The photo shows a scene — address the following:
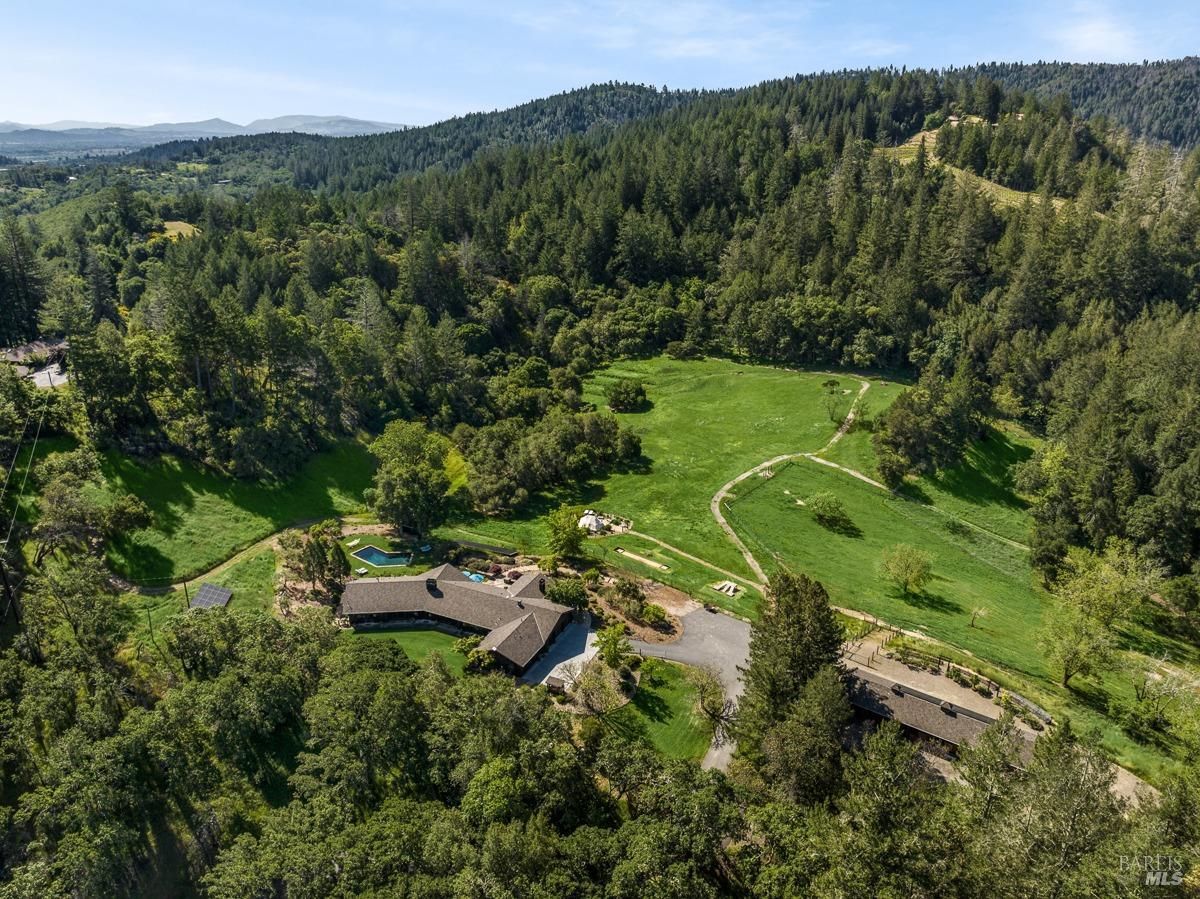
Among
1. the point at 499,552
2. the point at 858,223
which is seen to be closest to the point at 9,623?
the point at 499,552

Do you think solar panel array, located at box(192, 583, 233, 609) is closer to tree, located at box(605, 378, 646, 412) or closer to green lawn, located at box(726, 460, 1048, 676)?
green lawn, located at box(726, 460, 1048, 676)

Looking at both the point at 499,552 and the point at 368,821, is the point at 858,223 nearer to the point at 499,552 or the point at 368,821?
the point at 499,552

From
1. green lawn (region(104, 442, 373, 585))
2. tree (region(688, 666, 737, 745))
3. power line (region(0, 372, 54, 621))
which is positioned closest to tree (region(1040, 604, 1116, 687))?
tree (region(688, 666, 737, 745))

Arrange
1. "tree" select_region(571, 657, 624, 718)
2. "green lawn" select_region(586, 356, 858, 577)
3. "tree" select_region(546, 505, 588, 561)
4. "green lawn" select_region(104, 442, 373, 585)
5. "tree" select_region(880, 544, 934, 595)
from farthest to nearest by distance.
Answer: "green lawn" select_region(586, 356, 858, 577), "tree" select_region(546, 505, 588, 561), "tree" select_region(880, 544, 934, 595), "green lawn" select_region(104, 442, 373, 585), "tree" select_region(571, 657, 624, 718)

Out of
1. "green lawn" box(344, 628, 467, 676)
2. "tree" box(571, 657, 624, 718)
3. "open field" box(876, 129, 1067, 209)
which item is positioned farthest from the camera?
"open field" box(876, 129, 1067, 209)

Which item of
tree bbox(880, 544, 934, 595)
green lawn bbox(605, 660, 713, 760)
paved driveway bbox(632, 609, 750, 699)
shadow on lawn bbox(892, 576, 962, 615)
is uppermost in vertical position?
tree bbox(880, 544, 934, 595)

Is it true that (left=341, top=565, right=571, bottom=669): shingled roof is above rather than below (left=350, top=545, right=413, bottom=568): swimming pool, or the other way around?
above
